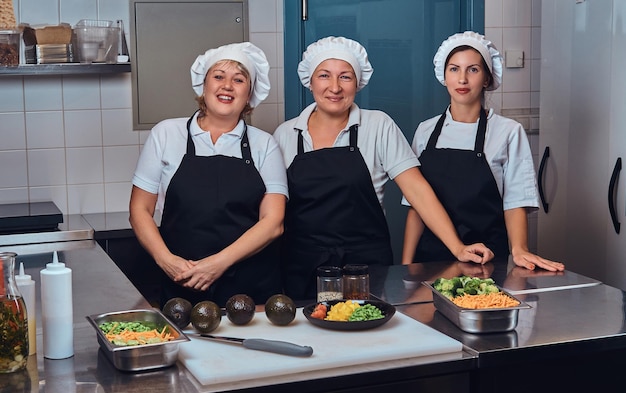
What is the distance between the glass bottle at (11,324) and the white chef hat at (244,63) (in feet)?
4.69

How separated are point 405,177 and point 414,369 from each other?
1.33m

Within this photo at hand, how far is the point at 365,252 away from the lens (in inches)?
123

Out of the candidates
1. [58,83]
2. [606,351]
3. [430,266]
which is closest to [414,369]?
[606,351]

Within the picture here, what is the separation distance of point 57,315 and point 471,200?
1726 millimetres

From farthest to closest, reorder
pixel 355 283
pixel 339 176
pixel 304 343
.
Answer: pixel 339 176 < pixel 355 283 < pixel 304 343

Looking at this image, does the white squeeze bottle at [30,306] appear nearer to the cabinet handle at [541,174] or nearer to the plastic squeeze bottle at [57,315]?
the plastic squeeze bottle at [57,315]

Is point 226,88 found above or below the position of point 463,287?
above

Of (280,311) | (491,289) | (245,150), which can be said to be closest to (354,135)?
(245,150)

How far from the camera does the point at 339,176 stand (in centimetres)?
311

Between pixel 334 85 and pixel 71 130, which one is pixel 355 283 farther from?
pixel 71 130

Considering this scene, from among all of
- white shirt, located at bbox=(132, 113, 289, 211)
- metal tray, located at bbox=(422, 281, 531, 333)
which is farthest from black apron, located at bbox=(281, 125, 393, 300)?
→ metal tray, located at bbox=(422, 281, 531, 333)


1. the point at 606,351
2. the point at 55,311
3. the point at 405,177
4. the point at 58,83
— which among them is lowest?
the point at 606,351

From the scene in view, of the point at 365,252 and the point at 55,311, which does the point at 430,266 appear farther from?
the point at 55,311

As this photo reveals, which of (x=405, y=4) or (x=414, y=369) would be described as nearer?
(x=414, y=369)
